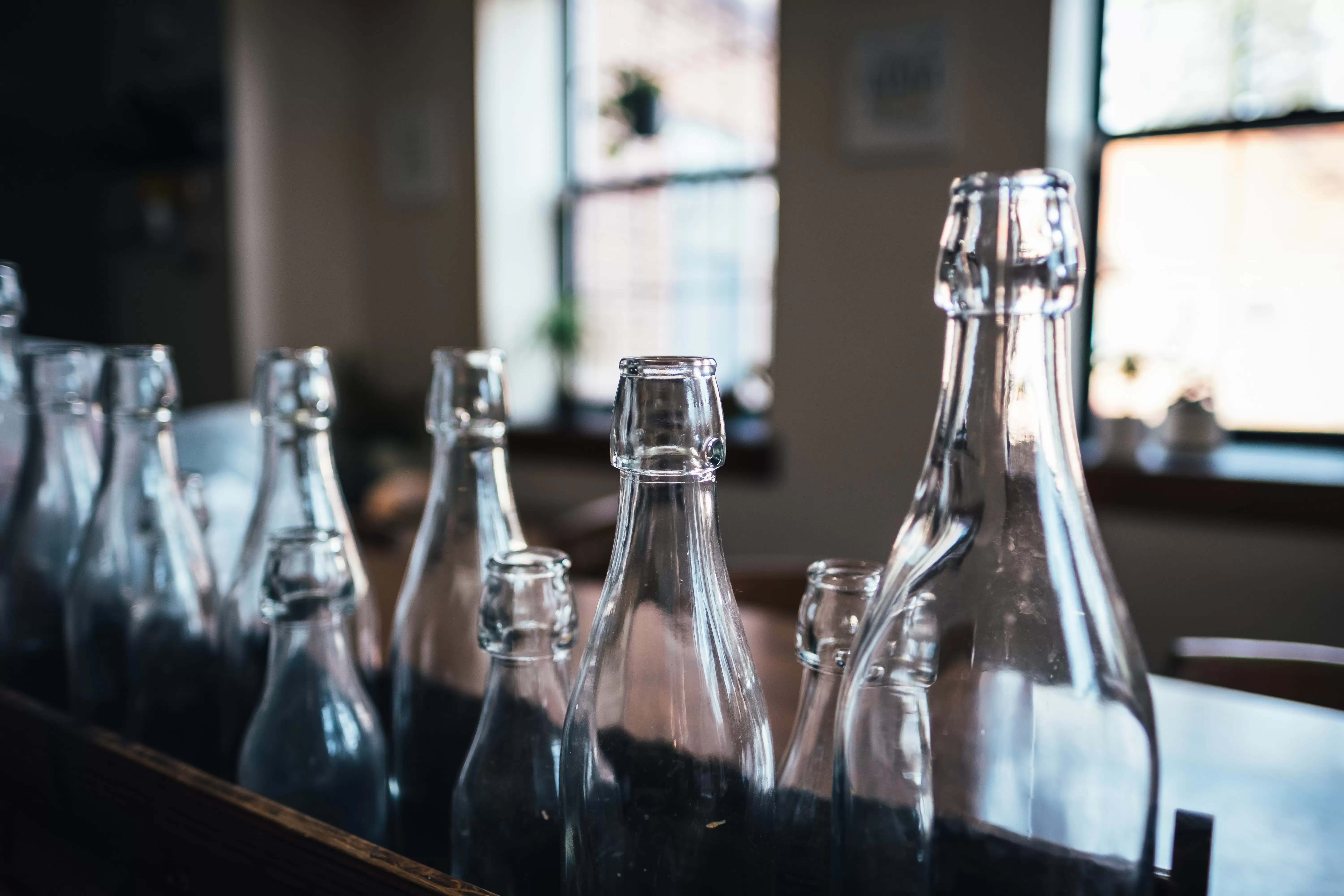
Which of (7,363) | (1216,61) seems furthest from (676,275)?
(7,363)

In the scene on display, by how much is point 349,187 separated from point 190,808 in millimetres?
3855

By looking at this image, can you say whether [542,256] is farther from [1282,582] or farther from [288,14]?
[1282,582]

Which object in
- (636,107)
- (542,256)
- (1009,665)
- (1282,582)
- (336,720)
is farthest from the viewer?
(542,256)

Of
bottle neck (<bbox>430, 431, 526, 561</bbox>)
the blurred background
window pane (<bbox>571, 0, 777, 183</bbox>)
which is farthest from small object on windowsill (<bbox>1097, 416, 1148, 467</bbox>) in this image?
bottle neck (<bbox>430, 431, 526, 561</bbox>)

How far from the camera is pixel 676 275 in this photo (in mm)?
3238

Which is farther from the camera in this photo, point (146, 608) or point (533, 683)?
point (146, 608)

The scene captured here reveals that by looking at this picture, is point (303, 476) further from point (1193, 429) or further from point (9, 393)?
point (1193, 429)

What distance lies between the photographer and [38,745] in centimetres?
45

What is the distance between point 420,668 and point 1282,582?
212cm

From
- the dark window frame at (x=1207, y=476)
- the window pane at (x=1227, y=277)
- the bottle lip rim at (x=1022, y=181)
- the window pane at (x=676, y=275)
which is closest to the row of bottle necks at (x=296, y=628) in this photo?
the bottle lip rim at (x=1022, y=181)

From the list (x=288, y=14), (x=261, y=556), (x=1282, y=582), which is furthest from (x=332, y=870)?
(x=288, y=14)

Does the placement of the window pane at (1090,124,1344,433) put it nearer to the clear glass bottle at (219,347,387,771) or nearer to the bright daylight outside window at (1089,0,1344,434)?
the bright daylight outside window at (1089,0,1344,434)

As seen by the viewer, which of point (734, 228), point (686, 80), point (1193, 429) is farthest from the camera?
point (686, 80)

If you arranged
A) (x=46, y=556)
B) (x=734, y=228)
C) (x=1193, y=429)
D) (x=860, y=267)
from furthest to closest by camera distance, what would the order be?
(x=734, y=228) → (x=860, y=267) → (x=1193, y=429) → (x=46, y=556)
